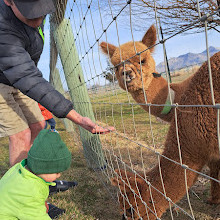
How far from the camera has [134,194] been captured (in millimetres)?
1716


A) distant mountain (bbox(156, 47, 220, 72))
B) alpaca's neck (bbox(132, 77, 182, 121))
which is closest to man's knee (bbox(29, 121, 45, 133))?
alpaca's neck (bbox(132, 77, 182, 121))

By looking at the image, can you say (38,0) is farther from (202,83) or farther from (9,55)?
(202,83)

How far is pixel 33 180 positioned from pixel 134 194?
2.47 feet

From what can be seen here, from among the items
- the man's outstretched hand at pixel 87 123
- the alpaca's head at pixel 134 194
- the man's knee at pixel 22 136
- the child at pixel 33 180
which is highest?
the man's outstretched hand at pixel 87 123

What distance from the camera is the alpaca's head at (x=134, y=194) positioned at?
5.71ft

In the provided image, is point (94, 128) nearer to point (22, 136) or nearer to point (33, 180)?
point (33, 180)

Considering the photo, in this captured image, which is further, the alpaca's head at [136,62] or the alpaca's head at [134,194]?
the alpaca's head at [136,62]

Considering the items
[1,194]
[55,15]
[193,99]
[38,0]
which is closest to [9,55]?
[38,0]

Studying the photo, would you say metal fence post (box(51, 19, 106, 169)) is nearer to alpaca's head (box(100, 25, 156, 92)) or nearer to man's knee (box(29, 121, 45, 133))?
alpaca's head (box(100, 25, 156, 92))

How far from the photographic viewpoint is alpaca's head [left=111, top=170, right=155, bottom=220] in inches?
68.5

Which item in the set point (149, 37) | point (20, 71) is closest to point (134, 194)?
point (20, 71)

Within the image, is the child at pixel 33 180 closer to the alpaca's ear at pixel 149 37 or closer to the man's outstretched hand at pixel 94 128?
the man's outstretched hand at pixel 94 128

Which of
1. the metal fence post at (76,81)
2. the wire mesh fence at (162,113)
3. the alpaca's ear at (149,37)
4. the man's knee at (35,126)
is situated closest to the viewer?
the wire mesh fence at (162,113)

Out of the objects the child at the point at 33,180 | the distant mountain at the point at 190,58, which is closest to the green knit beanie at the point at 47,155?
the child at the point at 33,180
